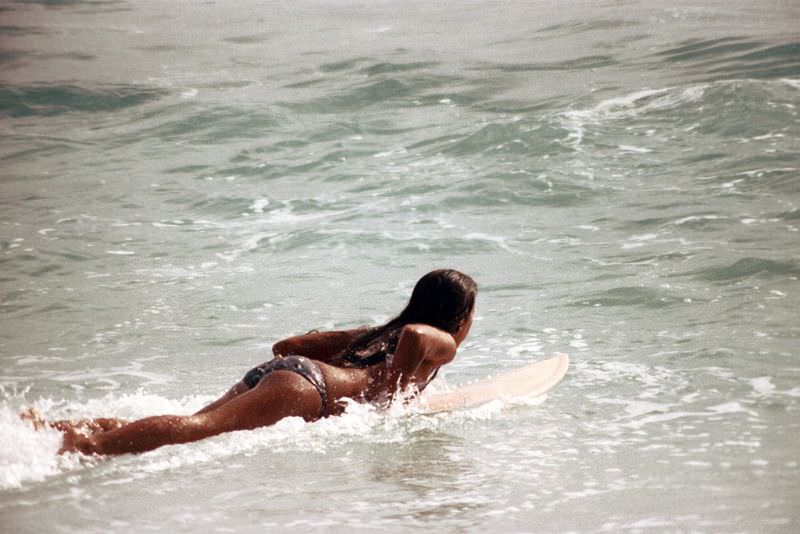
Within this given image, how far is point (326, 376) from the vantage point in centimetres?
349

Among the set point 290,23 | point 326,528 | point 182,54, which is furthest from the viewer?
point 290,23

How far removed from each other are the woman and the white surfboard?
29 centimetres

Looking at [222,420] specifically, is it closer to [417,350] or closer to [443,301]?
[417,350]

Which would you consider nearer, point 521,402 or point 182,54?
point 521,402

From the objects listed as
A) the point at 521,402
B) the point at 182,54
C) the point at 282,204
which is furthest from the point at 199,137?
the point at 521,402

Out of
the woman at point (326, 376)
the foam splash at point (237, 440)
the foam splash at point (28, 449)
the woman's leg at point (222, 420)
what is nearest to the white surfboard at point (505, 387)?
the foam splash at point (237, 440)

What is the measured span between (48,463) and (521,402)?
171cm

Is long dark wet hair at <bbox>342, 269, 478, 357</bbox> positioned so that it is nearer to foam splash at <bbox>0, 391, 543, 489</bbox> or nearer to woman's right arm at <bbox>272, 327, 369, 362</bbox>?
woman's right arm at <bbox>272, 327, 369, 362</bbox>

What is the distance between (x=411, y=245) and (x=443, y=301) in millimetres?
4565

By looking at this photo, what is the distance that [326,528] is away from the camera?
2.80 m

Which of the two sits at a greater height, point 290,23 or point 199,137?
point 290,23

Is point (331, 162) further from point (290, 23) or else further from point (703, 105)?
point (290, 23)

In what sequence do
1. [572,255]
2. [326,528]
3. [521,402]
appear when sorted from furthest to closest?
[572,255]
[521,402]
[326,528]

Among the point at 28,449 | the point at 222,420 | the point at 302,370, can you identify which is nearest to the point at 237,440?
the point at 222,420
